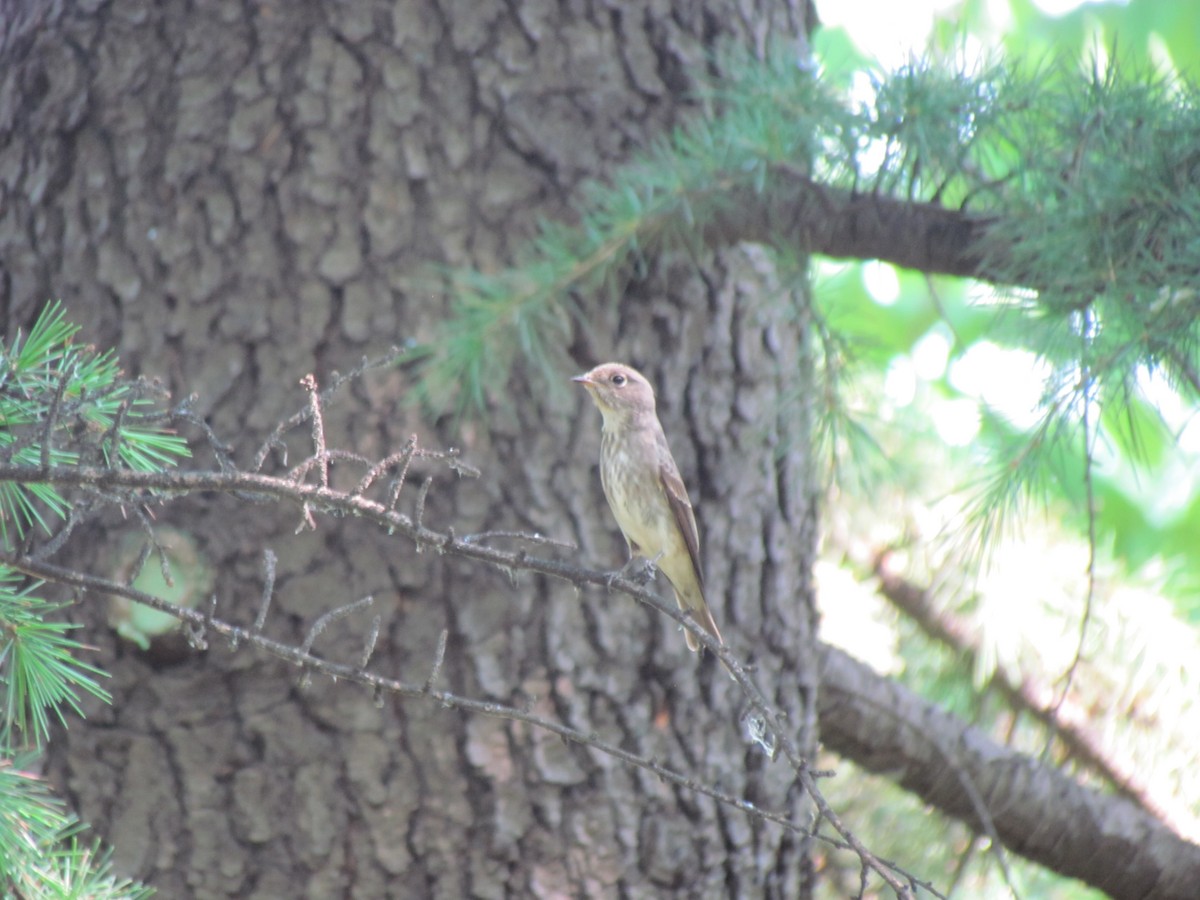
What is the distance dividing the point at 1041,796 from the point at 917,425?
1395 mm

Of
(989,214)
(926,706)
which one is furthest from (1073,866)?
(989,214)

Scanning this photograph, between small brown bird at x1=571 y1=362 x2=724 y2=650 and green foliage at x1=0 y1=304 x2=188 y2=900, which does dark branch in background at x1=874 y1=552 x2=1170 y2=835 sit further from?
green foliage at x1=0 y1=304 x2=188 y2=900

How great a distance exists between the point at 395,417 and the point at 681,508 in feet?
2.06

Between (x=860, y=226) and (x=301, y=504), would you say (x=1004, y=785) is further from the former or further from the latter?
(x=301, y=504)

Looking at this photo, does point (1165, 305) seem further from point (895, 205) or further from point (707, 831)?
point (707, 831)

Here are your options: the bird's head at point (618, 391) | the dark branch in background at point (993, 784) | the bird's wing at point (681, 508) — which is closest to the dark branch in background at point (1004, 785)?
the dark branch in background at point (993, 784)

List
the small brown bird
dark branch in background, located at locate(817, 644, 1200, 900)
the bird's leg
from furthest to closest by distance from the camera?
1. dark branch in background, located at locate(817, 644, 1200, 900)
2. the small brown bird
3. the bird's leg

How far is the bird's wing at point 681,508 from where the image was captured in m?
2.51

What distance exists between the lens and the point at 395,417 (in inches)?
96.0

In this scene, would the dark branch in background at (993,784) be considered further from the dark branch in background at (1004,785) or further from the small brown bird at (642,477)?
the small brown bird at (642,477)

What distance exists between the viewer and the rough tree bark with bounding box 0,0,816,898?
7.60ft

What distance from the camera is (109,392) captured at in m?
1.34

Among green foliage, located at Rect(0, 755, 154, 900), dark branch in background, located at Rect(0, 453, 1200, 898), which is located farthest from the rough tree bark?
green foliage, located at Rect(0, 755, 154, 900)

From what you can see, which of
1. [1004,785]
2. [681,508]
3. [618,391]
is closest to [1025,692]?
[1004,785]
